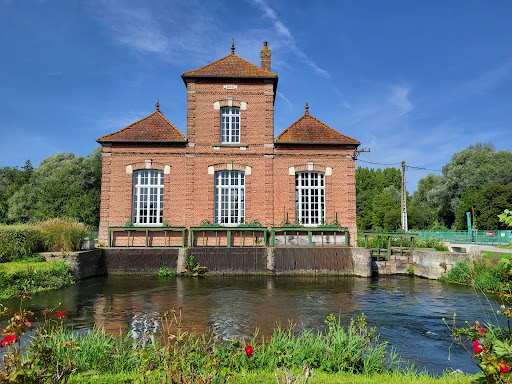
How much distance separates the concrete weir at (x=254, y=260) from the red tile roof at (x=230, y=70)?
888cm

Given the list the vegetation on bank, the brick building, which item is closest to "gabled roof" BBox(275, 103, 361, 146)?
the brick building

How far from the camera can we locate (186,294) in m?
10.8

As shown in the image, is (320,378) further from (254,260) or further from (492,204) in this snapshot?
(492,204)

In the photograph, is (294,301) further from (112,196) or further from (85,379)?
(112,196)

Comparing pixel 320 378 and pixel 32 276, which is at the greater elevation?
pixel 32 276

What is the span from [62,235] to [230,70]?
442 inches

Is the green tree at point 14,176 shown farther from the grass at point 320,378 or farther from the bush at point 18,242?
the grass at point 320,378

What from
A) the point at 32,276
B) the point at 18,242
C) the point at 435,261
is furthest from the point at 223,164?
the point at 435,261

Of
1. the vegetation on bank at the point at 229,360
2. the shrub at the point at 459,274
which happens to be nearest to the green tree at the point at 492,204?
the shrub at the point at 459,274

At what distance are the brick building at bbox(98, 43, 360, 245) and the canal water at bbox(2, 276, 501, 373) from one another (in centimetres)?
413

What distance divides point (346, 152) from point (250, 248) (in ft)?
23.6

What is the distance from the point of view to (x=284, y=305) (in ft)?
30.9

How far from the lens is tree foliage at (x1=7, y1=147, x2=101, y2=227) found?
30.7 metres

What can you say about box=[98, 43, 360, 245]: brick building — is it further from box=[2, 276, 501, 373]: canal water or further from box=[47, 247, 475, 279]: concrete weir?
box=[2, 276, 501, 373]: canal water
